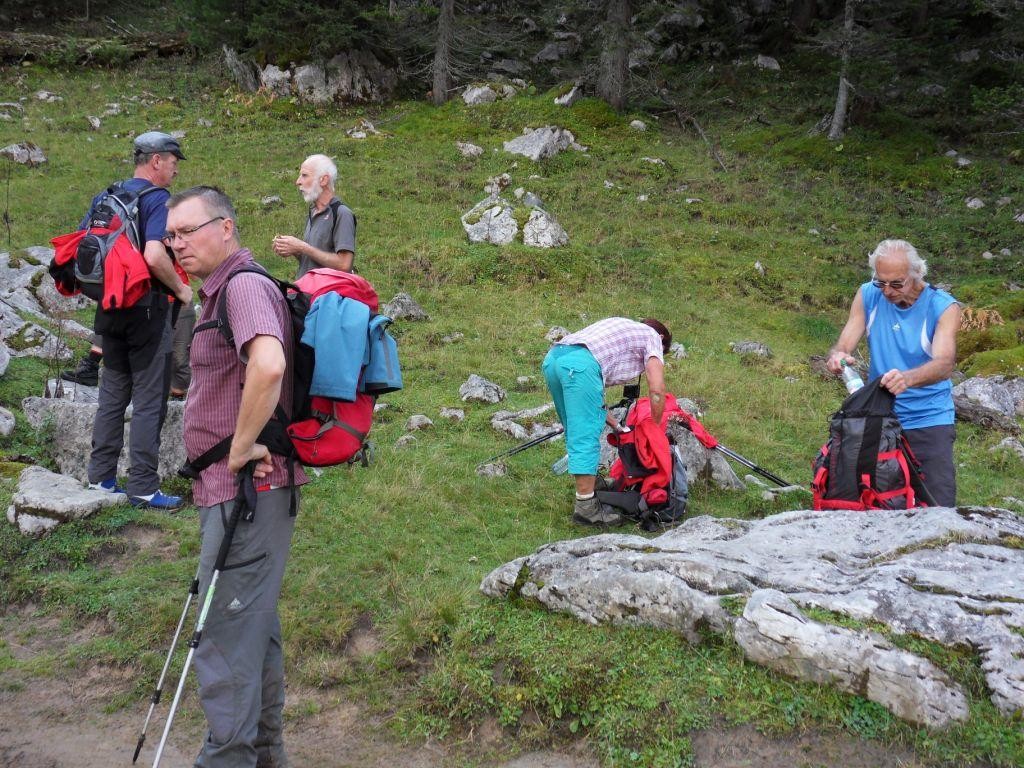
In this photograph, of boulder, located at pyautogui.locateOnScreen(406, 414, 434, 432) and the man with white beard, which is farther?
boulder, located at pyautogui.locateOnScreen(406, 414, 434, 432)

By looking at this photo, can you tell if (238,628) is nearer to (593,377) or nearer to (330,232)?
(593,377)

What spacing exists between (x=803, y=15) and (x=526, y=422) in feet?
85.0

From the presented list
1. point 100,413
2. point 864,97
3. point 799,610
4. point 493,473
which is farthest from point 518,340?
point 864,97

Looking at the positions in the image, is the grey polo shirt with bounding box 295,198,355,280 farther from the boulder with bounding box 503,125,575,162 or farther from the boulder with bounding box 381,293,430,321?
the boulder with bounding box 503,125,575,162

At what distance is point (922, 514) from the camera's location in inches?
175

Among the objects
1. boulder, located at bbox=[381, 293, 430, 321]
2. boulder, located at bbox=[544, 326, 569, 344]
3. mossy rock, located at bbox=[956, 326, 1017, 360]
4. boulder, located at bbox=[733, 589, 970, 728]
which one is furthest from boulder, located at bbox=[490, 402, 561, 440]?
mossy rock, located at bbox=[956, 326, 1017, 360]

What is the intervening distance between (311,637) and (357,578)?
69 centimetres

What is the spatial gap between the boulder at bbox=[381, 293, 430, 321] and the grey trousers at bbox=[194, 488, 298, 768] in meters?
8.55

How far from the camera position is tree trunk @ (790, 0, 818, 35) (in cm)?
2745

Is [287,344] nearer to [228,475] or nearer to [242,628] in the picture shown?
[228,475]

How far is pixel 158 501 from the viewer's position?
5875 mm

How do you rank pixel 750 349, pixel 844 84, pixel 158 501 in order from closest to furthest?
pixel 158 501 → pixel 750 349 → pixel 844 84

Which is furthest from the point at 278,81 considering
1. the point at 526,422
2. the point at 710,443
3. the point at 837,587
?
the point at 837,587

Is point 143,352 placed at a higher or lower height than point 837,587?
higher
